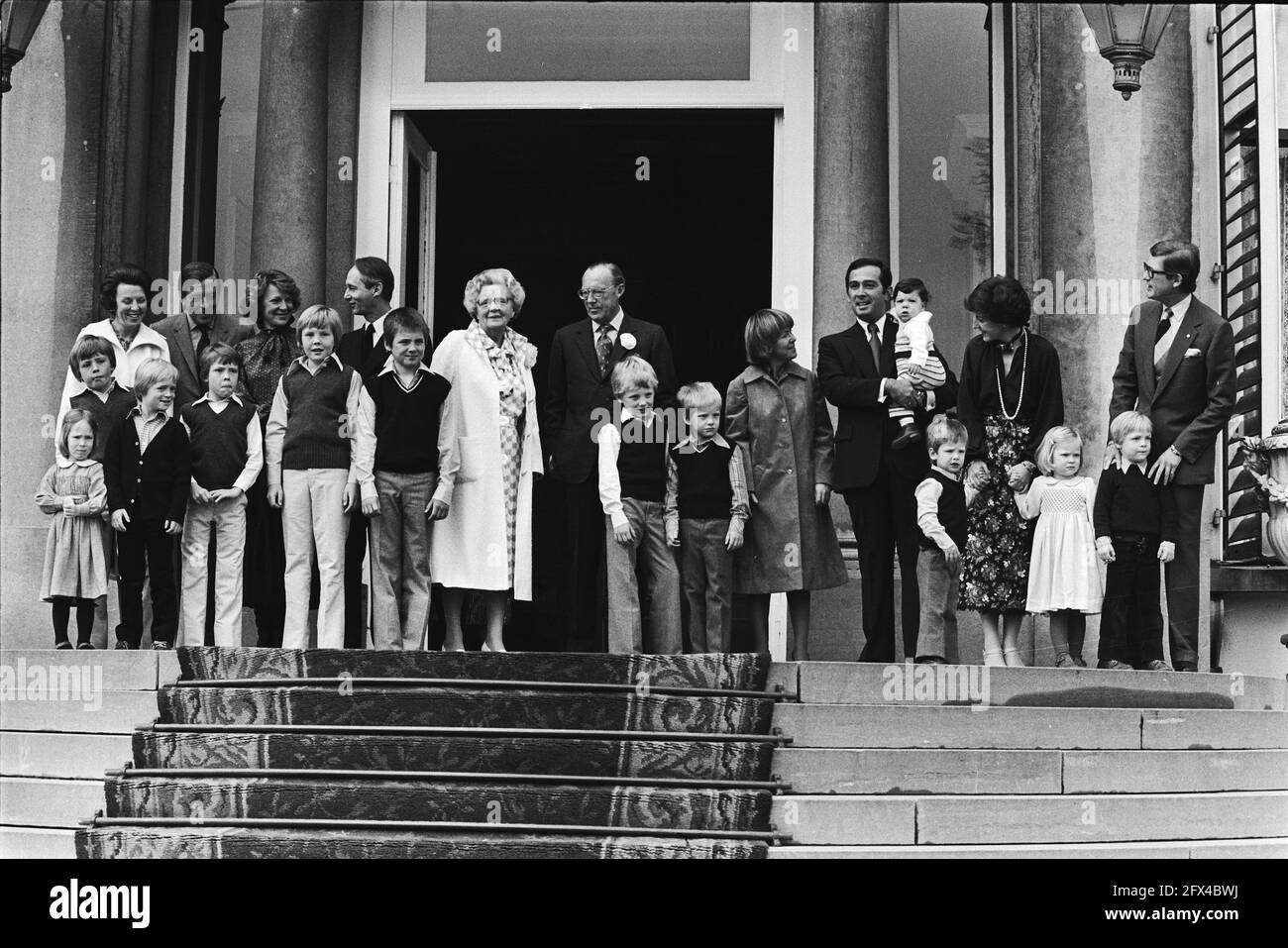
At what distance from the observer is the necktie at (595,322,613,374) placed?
11.3m

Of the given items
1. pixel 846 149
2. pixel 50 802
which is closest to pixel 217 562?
pixel 50 802

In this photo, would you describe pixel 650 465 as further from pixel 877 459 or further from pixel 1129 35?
pixel 1129 35

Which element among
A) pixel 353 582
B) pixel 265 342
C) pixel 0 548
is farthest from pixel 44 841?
pixel 0 548

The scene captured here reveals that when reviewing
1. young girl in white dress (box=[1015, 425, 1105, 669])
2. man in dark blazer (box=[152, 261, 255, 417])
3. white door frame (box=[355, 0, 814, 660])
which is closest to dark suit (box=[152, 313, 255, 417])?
man in dark blazer (box=[152, 261, 255, 417])

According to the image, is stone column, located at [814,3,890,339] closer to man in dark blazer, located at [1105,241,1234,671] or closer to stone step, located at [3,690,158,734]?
man in dark blazer, located at [1105,241,1234,671]

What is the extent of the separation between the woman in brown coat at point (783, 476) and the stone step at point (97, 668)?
122 inches

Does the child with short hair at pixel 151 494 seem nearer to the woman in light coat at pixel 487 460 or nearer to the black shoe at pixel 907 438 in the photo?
the woman in light coat at pixel 487 460

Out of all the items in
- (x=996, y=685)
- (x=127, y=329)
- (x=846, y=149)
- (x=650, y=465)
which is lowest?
(x=996, y=685)

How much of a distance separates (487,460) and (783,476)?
1.61 metres

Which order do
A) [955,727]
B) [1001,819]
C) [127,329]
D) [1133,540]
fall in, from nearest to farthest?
[1001,819], [955,727], [1133,540], [127,329]

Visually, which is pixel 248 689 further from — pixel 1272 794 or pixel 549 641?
pixel 1272 794

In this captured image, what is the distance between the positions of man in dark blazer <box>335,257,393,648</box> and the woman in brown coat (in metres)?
2.00

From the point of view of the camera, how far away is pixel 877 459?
36.4 feet

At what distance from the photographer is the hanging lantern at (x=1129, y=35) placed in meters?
11.3
